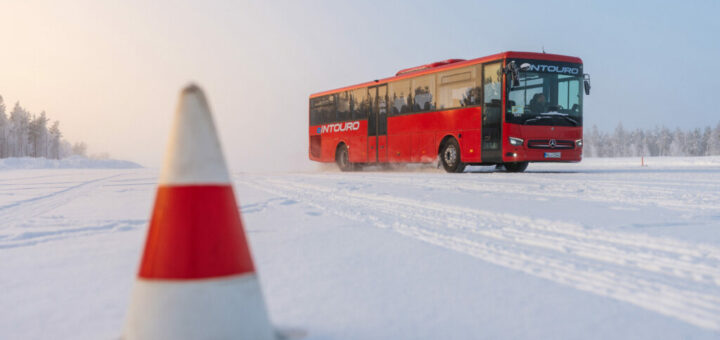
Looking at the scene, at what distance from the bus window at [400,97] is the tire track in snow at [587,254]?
1194cm

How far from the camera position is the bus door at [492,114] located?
14.3 m

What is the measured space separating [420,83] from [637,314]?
15010 millimetres

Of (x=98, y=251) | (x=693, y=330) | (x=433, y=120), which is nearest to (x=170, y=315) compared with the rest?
(x=693, y=330)

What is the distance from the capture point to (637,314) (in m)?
2.19

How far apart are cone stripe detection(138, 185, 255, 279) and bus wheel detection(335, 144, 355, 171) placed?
60.0ft

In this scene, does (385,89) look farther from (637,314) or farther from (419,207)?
(637,314)

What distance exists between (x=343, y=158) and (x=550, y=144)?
8466mm

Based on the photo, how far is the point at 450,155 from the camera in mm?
15719

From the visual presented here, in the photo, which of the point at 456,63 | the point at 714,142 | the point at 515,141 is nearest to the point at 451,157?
the point at 515,141

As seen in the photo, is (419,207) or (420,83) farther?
(420,83)

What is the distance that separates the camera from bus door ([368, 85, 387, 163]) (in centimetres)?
1833

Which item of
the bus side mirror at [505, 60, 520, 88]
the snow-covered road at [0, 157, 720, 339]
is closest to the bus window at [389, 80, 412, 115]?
the bus side mirror at [505, 60, 520, 88]

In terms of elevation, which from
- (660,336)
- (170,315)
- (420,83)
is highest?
(420,83)

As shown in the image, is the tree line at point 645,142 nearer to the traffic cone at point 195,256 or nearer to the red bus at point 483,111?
the red bus at point 483,111
